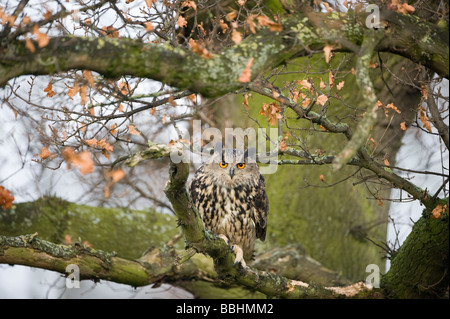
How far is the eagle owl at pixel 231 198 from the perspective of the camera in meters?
5.45

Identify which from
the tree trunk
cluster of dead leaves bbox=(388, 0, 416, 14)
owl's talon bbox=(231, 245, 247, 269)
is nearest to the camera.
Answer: cluster of dead leaves bbox=(388, 0, 416, 14)

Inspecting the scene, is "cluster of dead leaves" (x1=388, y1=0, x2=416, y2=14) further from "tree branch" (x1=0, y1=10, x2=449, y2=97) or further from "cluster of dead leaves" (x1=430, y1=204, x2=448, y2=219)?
"cluster of dead leaves" (x1=430, y1=204, x2=448, y2=219)

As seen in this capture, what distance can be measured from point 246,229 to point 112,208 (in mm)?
2437

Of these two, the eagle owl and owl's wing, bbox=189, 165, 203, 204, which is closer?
the eagle owl

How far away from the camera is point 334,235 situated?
24.7 ft

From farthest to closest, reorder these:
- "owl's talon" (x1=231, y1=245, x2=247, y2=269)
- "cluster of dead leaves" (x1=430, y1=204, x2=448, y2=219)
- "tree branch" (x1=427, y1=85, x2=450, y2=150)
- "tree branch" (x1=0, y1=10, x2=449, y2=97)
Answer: "owl's talon" (x1=231, y1=245, x2=247, y2=269), "cluster of dead leaves" (x1=430, y1=204, x2=448, y2=219), "tree branch" (x1=427, y1=85, x2=450, y2=150), "tree branch" (x1=0, y1=10, x2=449, y2=97)

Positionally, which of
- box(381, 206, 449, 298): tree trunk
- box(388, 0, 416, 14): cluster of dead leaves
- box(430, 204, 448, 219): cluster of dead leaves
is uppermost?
box(388, 0, 416, 14): cluster of dead leaves

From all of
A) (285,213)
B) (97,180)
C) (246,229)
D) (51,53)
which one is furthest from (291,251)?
(51,53)

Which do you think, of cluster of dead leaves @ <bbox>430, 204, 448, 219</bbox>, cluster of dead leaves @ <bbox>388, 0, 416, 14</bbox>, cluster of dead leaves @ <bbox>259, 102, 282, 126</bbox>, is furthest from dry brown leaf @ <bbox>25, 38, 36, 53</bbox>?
cluster of dead leaves @ <bbox>430, 204, 448, 219</bbox>

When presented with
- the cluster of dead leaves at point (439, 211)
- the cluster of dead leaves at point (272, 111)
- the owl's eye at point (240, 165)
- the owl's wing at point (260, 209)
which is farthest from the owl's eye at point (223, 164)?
the cluster of dead leaves at point (439, 211)

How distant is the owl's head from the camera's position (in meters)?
5.54

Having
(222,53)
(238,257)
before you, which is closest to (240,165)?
(238,257)

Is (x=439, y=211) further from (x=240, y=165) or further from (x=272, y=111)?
(x=240, y=165)

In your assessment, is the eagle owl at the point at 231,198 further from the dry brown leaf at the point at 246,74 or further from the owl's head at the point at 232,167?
the dry brown leaf at the point at 246,74
